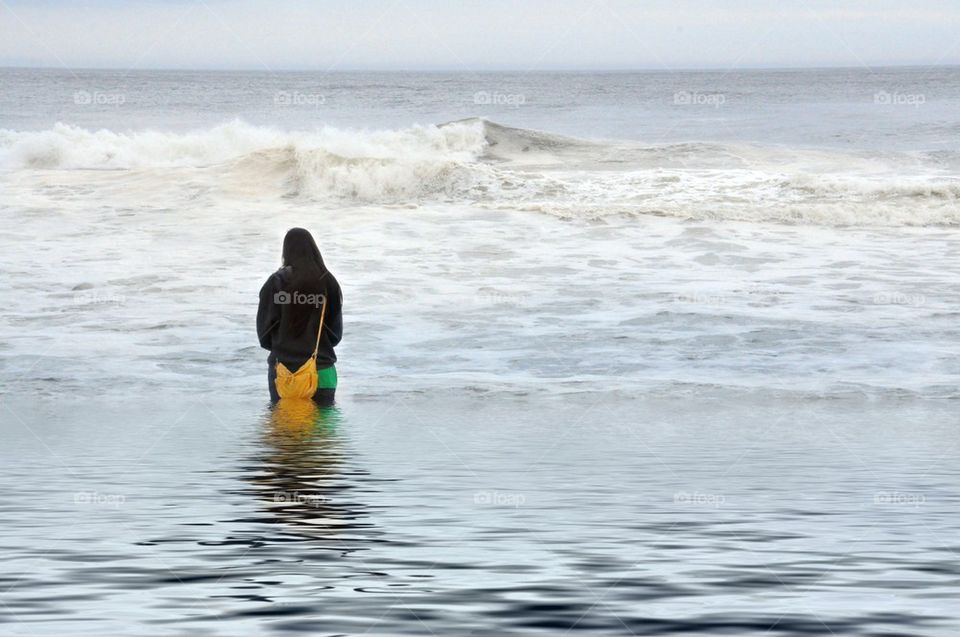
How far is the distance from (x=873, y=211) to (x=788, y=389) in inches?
513

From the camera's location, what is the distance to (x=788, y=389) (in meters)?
9.74

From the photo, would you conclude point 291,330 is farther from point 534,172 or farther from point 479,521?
point 534,172

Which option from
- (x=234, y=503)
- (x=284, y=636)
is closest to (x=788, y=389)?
(x=234, y=503)

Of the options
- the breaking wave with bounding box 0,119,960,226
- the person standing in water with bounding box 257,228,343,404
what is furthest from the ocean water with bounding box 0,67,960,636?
the person standing in water with bounding box 257,228,343,404

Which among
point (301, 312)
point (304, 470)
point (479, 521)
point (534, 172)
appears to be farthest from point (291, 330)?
point (534, 172)

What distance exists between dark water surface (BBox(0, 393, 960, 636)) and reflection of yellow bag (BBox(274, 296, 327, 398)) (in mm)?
137

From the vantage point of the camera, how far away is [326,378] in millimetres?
8453

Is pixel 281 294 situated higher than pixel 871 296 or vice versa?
pixel 281 294

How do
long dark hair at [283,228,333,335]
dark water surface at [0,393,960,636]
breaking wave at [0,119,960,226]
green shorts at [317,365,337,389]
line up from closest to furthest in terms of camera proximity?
dark water surface at [0,393,960,636], long dark hair at [283,228,333,335], green shorts at [317,365,337,389], breaking wave at [0,119,960,226]

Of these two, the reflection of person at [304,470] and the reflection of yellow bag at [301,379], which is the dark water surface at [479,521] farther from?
the reflection of yellow bag at [301,379]

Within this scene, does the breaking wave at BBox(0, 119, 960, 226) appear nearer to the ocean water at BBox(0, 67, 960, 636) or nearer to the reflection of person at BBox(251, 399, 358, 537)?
the ocean water at BBox(0, 67, 960, 636)

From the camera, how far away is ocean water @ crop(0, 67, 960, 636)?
164 inches

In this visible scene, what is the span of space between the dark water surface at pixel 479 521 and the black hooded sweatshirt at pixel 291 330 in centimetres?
37

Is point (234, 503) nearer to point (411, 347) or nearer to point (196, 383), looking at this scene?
point (196, 383)
